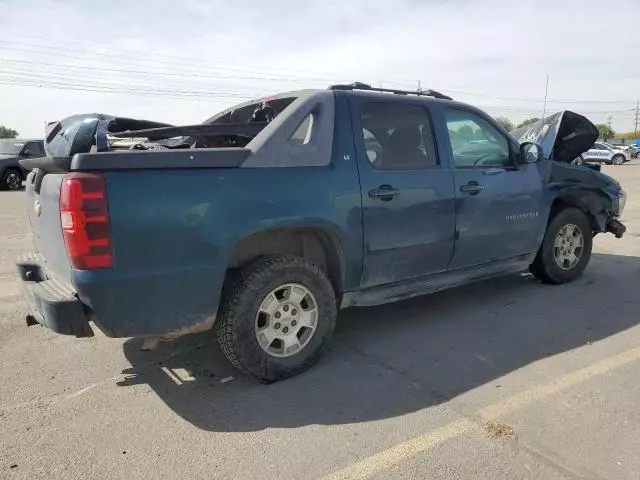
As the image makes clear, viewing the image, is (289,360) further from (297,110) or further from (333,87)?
(333,87)

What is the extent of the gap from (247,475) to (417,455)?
2.77ft

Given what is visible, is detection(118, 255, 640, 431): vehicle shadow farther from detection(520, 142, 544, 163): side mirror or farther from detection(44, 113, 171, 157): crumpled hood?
detection(44, 113, 171, 157): crumpled hood

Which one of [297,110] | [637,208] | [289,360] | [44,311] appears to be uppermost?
[297,110]

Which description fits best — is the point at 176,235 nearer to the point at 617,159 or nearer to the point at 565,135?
the point at 565,135

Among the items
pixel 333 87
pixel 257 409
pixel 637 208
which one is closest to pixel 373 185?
pixel 333 87

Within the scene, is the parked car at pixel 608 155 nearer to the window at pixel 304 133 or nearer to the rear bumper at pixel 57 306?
the window at pixel 304 133

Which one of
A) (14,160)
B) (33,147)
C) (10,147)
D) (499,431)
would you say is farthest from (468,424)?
(10,147)

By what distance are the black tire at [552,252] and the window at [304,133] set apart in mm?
2954

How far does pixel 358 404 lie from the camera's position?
10.7 feet

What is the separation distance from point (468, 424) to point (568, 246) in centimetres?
342

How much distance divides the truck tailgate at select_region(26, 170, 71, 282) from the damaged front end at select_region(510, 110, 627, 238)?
4253 millimetres

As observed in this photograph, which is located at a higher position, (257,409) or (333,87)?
(333,87)

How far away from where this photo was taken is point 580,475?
2559 mm

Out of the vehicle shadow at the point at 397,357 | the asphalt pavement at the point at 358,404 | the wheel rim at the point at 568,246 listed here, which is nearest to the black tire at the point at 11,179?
the asphalt pavement at the point at 358,404
